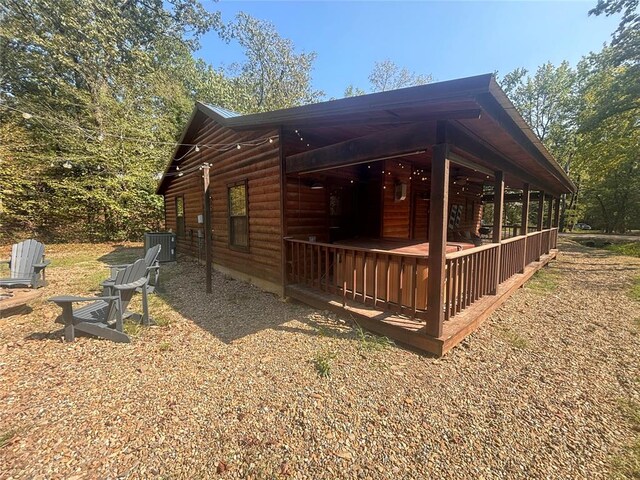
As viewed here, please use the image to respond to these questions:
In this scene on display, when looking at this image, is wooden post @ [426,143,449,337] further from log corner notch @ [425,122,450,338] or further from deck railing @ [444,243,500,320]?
deck railing @ [444,243,500,320]

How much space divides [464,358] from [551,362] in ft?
3.31

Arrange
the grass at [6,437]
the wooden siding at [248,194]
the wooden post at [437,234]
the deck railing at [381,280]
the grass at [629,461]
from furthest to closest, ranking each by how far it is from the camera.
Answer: the wooden siding at [248,194] < the deck railing at [381,280] < the wooden post at [437,234] < the grass at [6,437] < the grass at [629,461]

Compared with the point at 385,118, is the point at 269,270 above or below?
below

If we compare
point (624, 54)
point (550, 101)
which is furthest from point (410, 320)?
point (550, 101)

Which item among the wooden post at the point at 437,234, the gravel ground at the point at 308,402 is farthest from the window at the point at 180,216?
the wooden post at the point at 437,234

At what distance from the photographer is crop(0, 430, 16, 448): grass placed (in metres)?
2.01

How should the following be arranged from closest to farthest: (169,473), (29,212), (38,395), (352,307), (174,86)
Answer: (169,473) → (38,395) → (352,307) → (29,212) → (174,86)

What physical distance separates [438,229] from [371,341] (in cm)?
172

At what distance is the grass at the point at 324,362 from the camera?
2.97 metres

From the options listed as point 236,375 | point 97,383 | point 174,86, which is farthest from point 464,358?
point 174,86

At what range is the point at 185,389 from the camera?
8.87 ft

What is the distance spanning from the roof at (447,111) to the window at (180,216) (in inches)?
287

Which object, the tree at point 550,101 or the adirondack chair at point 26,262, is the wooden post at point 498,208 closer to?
the adirondack chair at point 26,262

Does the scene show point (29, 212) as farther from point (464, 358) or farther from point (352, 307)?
point (464, 358)
